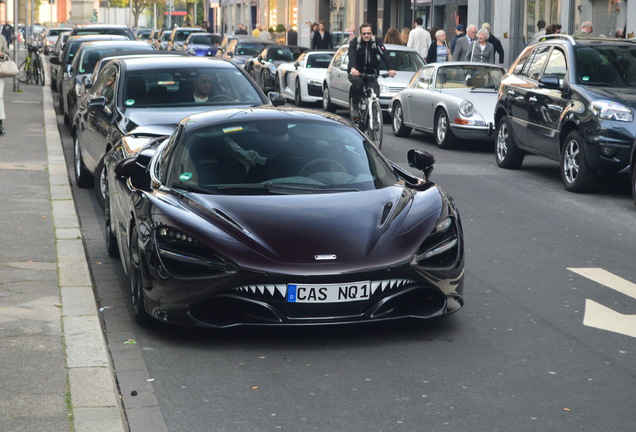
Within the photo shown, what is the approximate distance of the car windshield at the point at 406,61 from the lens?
24009 mm

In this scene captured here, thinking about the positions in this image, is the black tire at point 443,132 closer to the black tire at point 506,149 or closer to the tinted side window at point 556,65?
the black tire at point 506,149

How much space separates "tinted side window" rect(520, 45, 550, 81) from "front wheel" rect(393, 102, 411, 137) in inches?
192

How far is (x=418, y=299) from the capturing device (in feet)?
22.0

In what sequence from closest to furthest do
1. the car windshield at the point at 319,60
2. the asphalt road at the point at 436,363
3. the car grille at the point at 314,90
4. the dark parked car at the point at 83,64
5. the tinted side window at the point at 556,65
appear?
the asphalt road at the point at 436,363, the tinted side window at the point at 556,65, the dark parked car at the point at 83,64, the car grille at the point at 314,90, the car windshield at the point at 319,60

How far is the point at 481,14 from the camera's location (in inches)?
1407

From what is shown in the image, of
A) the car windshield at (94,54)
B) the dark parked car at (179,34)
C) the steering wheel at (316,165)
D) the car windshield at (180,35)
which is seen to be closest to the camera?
the steering wheel at (316,165)

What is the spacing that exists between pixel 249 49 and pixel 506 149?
832 inches

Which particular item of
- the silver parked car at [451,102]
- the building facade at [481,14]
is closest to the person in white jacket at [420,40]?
the building facade at [481,14]

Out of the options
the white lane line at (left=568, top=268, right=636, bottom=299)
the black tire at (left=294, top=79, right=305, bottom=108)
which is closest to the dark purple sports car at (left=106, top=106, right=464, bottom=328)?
the white lane line at (left=568, top=268, right=636, bottom=299)

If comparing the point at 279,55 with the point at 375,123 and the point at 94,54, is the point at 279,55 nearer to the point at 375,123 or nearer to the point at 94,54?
the point at 94,54

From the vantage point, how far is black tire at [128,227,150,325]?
684 centimetres

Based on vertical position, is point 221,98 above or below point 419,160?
above

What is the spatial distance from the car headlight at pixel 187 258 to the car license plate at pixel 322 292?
35 cm

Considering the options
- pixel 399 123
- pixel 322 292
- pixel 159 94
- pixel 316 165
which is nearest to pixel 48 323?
pixel 322 292
